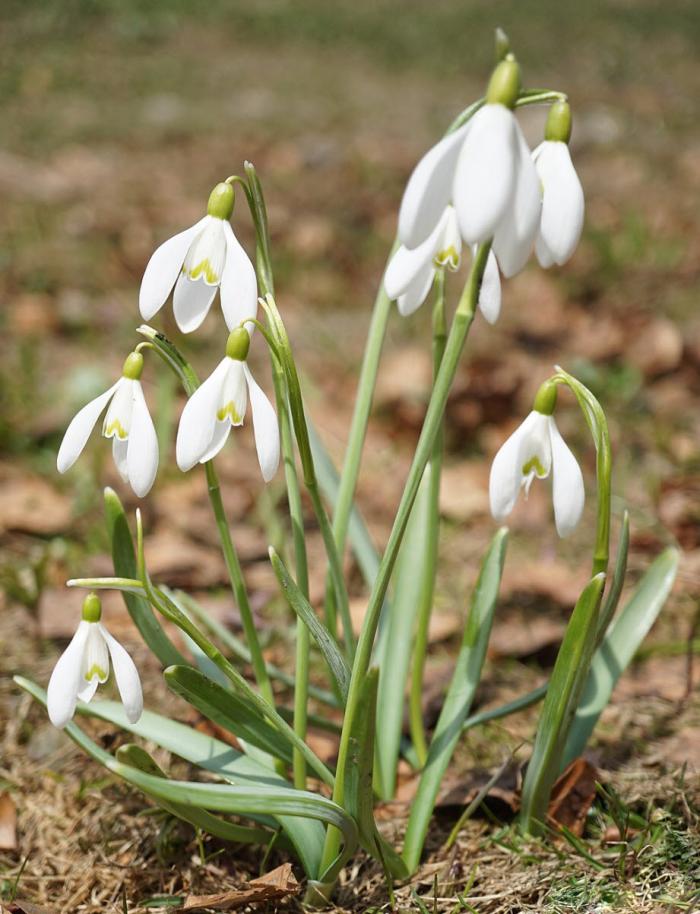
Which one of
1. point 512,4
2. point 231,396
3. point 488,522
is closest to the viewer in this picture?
point 231,396

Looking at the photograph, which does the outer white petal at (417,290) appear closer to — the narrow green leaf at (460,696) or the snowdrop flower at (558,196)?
the snowdrop flower at (558,196)

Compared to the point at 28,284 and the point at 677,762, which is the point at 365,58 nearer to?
the point at 28,284

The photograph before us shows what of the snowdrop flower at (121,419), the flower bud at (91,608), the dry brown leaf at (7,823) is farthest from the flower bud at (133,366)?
the dry brown leaf at (7,823)

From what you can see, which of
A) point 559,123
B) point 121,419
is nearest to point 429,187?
point 559,123

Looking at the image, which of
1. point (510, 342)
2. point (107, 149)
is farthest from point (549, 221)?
point (107, 149)

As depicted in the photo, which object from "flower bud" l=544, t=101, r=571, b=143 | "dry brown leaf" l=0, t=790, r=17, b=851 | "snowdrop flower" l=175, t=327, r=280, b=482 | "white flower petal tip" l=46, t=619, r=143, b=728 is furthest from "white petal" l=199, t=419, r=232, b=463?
"dry brown leaf" l=0, t=790, r=17, b=851
